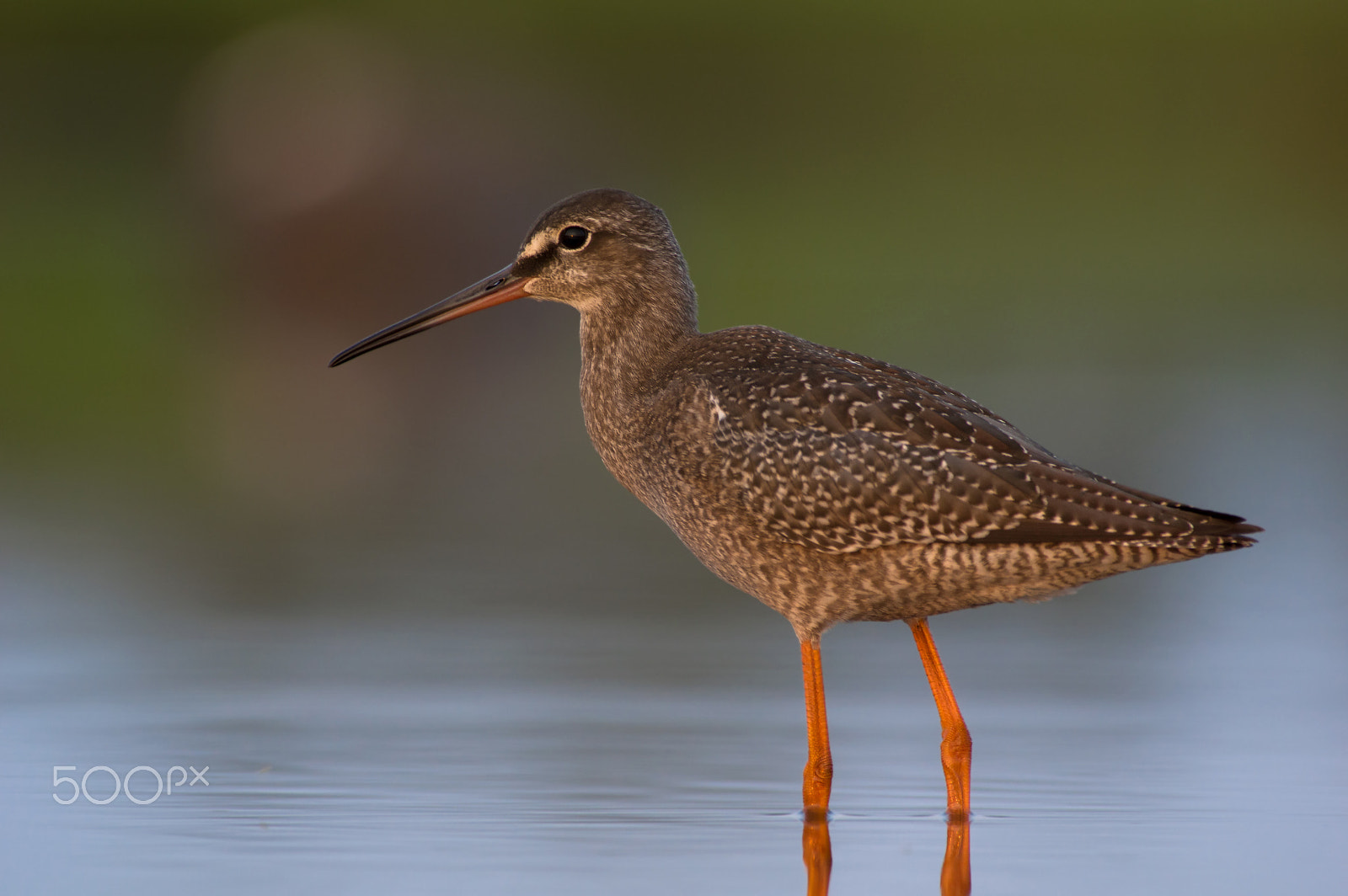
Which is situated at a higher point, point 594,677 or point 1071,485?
point 1071,485

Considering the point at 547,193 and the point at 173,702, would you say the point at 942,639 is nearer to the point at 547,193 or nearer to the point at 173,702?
the point at 173,702

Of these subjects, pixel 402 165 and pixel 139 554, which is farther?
pixel 402 165

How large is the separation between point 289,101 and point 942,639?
52.0ft

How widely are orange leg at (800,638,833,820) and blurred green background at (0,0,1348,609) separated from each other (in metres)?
4.02

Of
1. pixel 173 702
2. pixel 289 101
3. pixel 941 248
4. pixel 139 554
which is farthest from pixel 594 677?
pixel 941 248

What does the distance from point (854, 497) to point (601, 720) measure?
1.71 metres

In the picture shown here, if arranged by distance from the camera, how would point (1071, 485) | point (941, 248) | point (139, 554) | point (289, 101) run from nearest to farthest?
point (1071, 485)
point (139, 554)
point (289, 101)
point (941, 248)

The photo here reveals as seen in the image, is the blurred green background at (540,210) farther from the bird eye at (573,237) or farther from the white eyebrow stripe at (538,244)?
the bird eye at (573,237)

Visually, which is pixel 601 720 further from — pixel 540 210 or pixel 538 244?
pixel 540 210

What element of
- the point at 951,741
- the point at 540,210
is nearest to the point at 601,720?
the point at 951,741

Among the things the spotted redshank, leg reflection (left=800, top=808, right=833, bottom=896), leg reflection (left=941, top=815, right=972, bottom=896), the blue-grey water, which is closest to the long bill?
the spotted redshank

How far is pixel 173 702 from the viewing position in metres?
8.57

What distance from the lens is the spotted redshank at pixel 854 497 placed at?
285 inches

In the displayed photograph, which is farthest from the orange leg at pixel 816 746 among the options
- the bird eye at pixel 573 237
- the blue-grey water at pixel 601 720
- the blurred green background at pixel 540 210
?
the blurred green background at pixel 540 210
